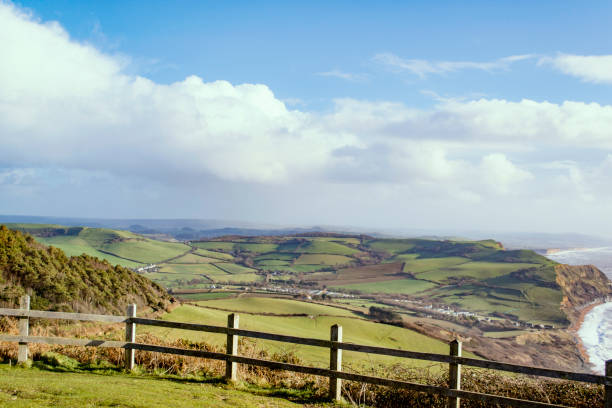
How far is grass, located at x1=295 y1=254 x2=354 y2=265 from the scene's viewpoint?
126062 millimetres

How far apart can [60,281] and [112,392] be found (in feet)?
47.0

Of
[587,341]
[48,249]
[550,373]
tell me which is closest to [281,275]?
[587,341]

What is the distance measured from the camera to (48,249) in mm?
24406

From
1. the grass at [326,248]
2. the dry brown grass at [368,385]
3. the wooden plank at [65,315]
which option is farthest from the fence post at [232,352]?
the grass at [326,248]

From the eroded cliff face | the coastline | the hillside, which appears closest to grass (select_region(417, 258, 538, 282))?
the eroded cliff face

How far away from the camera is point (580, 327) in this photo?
63.1 metres

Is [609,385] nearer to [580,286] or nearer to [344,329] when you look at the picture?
[344,329]

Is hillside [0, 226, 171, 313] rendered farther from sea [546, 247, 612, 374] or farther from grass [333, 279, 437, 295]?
grass [333, 279, 437, 295]

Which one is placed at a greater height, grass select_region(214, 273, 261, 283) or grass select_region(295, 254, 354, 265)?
grass select_region(295, 254, 354, 265)

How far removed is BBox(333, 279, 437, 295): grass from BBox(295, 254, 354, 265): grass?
91.1 feet

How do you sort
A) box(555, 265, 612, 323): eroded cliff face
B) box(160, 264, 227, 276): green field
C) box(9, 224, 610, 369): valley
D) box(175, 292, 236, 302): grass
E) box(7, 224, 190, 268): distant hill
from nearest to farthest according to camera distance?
box(9, 224, 610, 369): valley
box(175, 292, 236, 302): grass
box(555, 265, 612, 323): eroded cliff face
box(160, 264, 227, 276): green field
box(7, 224, 190, 268): distant hill

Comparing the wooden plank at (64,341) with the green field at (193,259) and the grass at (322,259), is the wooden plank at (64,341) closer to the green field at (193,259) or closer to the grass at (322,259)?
the green field at (193,259)

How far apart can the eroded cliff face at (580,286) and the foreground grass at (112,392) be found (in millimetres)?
76735

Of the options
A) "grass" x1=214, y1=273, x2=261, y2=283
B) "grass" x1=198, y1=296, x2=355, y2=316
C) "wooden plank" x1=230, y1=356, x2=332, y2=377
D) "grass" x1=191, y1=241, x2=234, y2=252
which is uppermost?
"wooden plank" x1=230, y1=356, x2=332, y2=377
